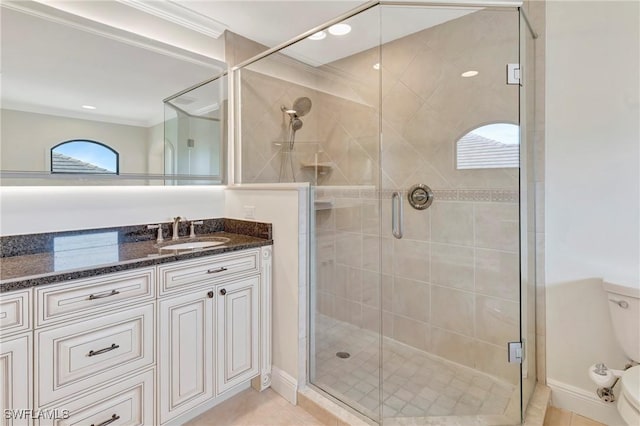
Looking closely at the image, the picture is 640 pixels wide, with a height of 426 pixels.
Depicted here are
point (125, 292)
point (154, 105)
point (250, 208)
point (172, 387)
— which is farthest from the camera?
point (250, 208)

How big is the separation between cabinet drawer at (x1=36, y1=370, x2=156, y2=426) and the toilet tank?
2.23 m

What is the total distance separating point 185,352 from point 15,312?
69cm

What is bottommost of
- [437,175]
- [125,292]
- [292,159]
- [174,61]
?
[125,292]

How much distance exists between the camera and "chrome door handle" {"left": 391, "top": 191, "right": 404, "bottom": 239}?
2357mm

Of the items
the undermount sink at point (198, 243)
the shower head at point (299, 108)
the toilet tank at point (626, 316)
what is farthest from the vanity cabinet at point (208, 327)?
the toilet tank at point (626, 316)

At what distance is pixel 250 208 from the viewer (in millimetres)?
2111

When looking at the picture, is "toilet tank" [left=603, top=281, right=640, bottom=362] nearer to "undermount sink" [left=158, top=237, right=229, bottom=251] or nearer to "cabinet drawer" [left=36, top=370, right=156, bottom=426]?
"undermount sink" [left=158, top=237, right=229, bottom=251]

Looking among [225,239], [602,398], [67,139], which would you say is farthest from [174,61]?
[602,398]

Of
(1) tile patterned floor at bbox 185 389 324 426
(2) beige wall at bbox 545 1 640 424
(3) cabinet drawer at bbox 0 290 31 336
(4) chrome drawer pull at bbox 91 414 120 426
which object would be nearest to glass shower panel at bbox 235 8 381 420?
(1) tile patterned floor at bbox 185 389 324 426

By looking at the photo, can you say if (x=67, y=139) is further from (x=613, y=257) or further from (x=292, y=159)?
(x=613, y=257)

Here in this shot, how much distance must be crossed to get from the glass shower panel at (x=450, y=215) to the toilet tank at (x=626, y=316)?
0.42m

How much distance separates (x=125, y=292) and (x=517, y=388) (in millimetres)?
2029

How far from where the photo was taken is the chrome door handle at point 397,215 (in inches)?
92.8

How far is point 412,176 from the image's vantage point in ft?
7.52
